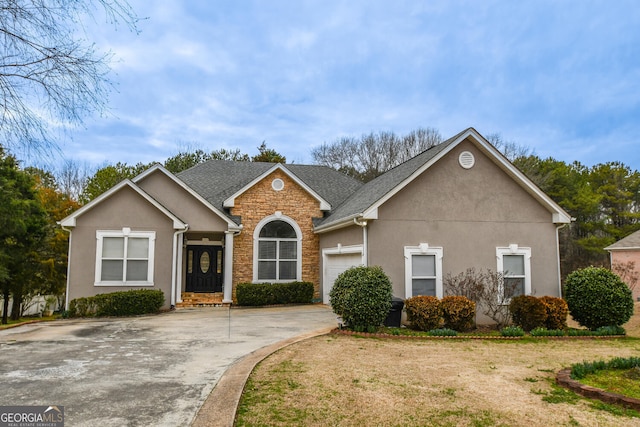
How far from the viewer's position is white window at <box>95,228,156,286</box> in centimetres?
1508

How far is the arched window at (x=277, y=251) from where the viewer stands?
1805 centimetres

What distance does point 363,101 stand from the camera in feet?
106

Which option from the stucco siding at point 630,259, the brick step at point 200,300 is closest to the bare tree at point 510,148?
the stucco siding at point 630,259

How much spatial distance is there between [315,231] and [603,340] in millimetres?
10413

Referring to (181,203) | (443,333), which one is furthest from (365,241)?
(181,203)

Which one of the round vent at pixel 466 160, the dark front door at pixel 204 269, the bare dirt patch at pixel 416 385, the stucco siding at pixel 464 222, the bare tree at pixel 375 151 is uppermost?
the bare tree at pixel 375 151

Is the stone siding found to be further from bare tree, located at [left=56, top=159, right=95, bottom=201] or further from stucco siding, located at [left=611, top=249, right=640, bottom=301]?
bare tree, located at [left=56, top=159, right=95, bottom=201]

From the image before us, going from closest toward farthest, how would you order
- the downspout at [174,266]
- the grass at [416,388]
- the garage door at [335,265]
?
the grass at [416,388]
the garage door at [335,265]
the downspout at [174,266]

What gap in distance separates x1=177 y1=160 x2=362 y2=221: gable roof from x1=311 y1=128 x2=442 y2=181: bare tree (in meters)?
16.7

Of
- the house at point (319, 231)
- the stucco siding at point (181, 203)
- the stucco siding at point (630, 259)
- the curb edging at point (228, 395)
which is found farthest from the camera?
the stucco siding at point (630, 259)

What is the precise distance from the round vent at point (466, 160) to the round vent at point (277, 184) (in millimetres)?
7484

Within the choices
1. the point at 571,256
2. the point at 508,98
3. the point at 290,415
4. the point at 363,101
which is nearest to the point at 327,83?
the point at 363,101

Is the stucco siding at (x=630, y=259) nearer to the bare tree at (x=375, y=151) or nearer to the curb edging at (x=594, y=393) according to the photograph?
the bare tree at (x=375, y=151)

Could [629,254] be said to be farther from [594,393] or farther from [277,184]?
[594,393]
